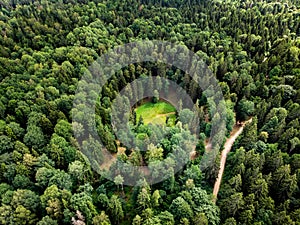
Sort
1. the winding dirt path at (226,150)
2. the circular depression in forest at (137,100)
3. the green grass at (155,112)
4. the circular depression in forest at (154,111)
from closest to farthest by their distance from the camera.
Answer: the circular depression in forest at (137,100) → the winding dirt path at (226,150) → the circular depression in forest at (154,111) → the green grass at (155,112)

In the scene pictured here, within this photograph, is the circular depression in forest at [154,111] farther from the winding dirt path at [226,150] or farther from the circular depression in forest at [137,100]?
the winding dirt path at [226,150]

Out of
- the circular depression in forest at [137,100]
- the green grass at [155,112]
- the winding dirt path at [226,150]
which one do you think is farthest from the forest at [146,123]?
the winding dirt path at [226,150]

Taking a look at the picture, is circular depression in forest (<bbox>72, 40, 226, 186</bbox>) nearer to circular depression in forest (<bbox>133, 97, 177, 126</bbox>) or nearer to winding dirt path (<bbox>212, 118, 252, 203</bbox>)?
circular depression in forest (<bbox>133, 97, 177, 126</bbox>)

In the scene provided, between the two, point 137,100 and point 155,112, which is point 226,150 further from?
point 137,100

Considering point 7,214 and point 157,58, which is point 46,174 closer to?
point 7,214

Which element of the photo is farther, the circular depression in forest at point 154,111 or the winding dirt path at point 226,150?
the circular depression in forest at point 154,111

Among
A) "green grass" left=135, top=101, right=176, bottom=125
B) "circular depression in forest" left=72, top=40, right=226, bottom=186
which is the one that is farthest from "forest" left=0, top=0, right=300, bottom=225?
"circular depression in forest" left=72, top=40, right=226, bottom=186

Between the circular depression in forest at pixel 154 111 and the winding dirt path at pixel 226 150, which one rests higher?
the circular depression in forest at pixel 154 111
